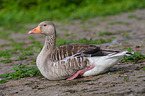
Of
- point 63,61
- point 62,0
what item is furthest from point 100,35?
point 62,0

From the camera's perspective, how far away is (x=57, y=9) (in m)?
18.7

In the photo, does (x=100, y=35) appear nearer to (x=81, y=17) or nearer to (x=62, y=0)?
(x=81, y=17)

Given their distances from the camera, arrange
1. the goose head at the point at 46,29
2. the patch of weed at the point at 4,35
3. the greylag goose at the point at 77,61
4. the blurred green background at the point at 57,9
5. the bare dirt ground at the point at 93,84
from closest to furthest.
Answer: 1. the bare dirt ground at the point at 93,84
2. the greylag goose at the point at 77,61
3. the goose head at the point at 46,29
4. the patch of weed at the point at 4,35
5. the blurred green background at the point at 57,9

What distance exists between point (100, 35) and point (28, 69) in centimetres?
522

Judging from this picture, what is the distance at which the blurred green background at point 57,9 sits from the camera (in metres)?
17.0

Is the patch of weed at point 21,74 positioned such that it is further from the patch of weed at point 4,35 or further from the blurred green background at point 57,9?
the blurred green background at point 57,9

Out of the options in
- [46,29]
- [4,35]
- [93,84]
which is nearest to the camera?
[93,84]

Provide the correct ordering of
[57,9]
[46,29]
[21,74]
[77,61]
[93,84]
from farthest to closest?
[57,9] < [21,74] < [46,29] < [77,61] < [93,84]

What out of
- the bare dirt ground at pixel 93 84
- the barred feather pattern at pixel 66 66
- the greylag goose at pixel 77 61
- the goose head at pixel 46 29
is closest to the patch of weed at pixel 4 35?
the bare dirt ground at pixel 93 84

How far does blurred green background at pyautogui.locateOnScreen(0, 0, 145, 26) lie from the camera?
1700 cm

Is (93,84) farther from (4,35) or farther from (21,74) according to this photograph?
(4,35)

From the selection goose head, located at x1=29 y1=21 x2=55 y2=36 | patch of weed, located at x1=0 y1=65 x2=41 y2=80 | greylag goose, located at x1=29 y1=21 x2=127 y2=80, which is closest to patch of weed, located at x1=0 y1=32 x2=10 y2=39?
patch of weed, located at x1=0 y1=65 x2=41 y2=80

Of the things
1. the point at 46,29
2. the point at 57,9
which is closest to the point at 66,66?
the point at 46,29

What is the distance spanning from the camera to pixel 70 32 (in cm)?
1284
